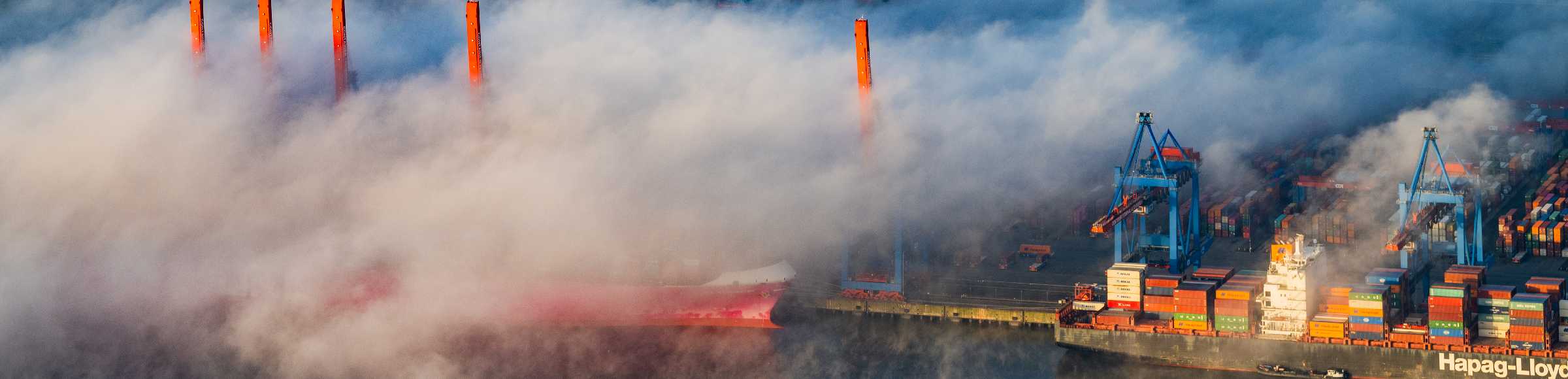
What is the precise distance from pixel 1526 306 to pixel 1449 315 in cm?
158

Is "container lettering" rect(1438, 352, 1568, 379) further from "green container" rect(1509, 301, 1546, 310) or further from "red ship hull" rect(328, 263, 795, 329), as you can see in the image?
"red ship hull" rect(328, 263, 795, 329)

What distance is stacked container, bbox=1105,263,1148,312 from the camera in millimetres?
48688

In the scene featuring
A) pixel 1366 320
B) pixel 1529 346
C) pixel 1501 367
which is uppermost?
pixel 1366 320

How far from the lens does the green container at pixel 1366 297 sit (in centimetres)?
4525

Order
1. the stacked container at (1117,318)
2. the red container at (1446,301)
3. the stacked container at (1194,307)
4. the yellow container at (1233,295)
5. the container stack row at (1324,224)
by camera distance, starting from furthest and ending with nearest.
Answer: the container stack row at (1324,224) → the stacked container at (1117,318) → the stacked container at (1194,307) → the yellow container at (1233,295) → the red container at (1446,301)

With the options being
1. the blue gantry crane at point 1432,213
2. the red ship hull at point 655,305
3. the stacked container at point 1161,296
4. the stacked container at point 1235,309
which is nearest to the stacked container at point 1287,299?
the stacked container at point 1235,309

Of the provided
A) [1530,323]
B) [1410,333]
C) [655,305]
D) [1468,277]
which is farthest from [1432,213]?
[655,305]

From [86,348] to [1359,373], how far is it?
28587mm

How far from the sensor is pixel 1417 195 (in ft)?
179

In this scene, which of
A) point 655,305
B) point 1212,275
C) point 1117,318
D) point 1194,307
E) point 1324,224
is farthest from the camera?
point 1324,224

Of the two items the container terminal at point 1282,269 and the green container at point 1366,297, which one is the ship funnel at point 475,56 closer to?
the container terminal at point 1282,269

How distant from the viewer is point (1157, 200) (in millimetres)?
55844

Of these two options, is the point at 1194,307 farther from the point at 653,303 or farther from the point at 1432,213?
the point at 653,303

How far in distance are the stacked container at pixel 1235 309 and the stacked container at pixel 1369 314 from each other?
7.32ft
